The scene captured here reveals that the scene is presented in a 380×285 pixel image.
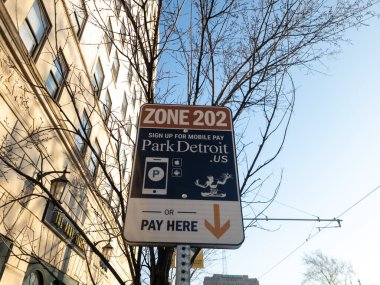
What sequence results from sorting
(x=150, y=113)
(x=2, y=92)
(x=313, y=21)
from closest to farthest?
(x=150, y=113), (x=313, y=21), (x=2, y=92)

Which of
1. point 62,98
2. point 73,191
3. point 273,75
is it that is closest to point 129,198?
point 273,75

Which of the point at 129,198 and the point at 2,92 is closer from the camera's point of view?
the point at 129,198

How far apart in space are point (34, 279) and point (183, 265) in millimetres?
8839

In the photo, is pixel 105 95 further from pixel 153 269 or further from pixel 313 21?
pixel 153 269

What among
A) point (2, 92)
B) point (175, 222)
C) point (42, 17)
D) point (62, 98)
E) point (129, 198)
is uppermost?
point (42, 17)

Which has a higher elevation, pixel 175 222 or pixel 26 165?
pixel 26 165

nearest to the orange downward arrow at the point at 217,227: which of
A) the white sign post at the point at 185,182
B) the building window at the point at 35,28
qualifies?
the white sign post at the point at 185,182

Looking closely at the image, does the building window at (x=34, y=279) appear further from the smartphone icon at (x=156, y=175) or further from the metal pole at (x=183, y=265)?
the metal pole at (x=183, y=265)

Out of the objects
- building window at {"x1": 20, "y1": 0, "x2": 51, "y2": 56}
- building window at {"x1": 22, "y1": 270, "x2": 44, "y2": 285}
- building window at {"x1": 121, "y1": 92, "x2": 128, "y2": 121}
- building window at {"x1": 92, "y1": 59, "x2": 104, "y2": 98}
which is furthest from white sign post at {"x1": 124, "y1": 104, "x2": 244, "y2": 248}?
building window at {"x1": 121, "y1": 92, "x2": 128, "y2": 121}

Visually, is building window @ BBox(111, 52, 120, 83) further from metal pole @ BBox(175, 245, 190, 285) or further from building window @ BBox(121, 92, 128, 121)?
metal pole @ BBox(175, 245, 190, 285)

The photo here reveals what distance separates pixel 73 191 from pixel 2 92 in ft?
16.3

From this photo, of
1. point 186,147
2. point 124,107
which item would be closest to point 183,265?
point 186,147

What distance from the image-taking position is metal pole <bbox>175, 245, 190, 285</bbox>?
1.45 meters

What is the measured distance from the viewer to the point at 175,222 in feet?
5.06
